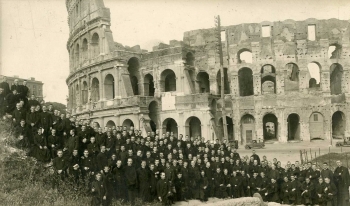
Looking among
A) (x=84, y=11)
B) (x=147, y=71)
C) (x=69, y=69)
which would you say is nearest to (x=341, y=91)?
(x=147, y=71)

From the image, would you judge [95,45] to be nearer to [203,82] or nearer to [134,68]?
[134,68]

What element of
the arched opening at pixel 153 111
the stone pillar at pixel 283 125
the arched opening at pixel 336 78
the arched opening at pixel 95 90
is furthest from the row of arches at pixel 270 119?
the arched opening at pixel 95 90

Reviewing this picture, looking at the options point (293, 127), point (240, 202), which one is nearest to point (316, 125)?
point (293, 127)

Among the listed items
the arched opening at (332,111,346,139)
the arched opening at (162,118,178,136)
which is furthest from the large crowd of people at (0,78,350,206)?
the arched opening at (332,111,346,139)

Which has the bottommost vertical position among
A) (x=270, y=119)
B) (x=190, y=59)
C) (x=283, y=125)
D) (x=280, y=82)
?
(x=283, y=125)

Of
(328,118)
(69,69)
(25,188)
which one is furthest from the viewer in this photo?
(69,69)

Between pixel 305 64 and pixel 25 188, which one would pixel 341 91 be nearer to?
pixel 305 64

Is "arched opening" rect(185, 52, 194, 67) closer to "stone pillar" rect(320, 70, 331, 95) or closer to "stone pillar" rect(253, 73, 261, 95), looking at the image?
"stone pillar" rect(253, 73, 261, 95)
